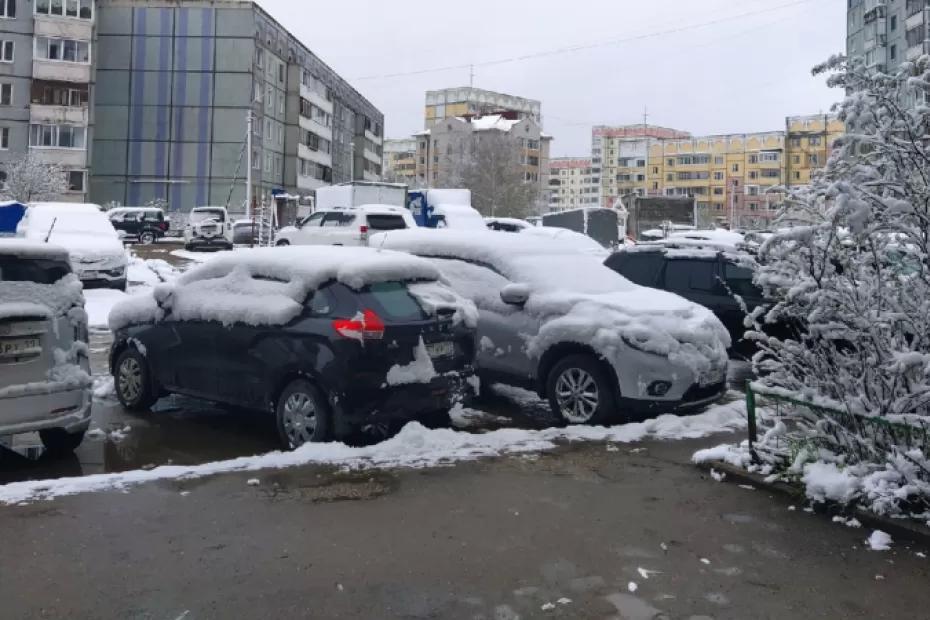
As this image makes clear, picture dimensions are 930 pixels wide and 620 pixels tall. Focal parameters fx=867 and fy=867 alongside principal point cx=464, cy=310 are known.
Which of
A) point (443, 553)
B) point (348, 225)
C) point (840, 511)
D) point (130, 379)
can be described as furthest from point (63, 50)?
point (840, 511)

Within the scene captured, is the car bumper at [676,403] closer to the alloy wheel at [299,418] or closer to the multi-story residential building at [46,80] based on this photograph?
the alloy wheel at [299,418]

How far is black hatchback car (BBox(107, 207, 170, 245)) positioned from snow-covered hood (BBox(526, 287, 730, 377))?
121ft

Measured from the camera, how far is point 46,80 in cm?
5425

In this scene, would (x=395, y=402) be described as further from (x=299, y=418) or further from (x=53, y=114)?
(x=53, y=114)

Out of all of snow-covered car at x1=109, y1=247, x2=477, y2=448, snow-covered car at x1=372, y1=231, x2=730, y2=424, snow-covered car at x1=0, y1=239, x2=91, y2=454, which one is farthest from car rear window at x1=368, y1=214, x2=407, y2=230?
snow-covered car at x1=0, y1=239, x2=91, y2=454

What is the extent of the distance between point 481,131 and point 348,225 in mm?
87133

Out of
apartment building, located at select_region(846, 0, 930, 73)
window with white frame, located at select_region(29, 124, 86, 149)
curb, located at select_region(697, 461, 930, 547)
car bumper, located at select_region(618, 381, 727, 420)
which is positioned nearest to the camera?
curb, located at select_region(697, 461, 930, 547)

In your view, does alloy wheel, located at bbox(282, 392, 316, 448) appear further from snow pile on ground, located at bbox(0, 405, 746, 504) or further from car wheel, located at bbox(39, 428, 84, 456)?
car wheel, located at bbox(39, 428, 84, 456)

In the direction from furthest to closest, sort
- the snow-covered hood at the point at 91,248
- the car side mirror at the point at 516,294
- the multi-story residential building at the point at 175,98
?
the multi-story residential building at the point at 175,98 < the snow-covered hood at the point at 91,248 < the car side mirror at the point at 516,294

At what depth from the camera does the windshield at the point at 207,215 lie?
121 feet

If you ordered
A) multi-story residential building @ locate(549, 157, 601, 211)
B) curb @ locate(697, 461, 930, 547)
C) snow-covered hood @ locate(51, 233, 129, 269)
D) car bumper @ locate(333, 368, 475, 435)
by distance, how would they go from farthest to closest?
multi-story residential building @ locate(549, 157, 601, 211)
snow-covered hood @ locate(51, 233, 129, 269)
car bumper @ locate(333, 368, 475, 435)
curb @ locate(697, 461, 930, 547)

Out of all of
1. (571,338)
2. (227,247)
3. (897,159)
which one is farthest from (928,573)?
(227,247)

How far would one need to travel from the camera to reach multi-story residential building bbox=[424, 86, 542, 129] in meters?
141

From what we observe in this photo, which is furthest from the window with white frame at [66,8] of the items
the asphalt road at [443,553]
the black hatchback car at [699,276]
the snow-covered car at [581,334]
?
the asphalt road at [443,553]
